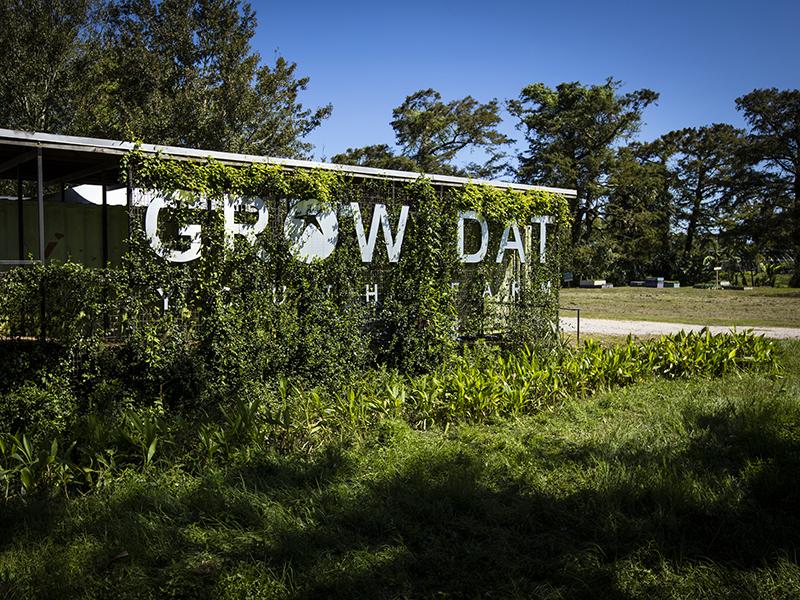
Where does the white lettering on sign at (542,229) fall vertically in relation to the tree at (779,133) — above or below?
below

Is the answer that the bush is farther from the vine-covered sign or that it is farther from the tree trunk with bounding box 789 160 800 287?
the tree trunk with bounding box 789 160 800 287

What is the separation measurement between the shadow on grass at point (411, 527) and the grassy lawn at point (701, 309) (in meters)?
12.5

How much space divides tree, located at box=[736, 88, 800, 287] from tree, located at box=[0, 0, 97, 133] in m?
32.9

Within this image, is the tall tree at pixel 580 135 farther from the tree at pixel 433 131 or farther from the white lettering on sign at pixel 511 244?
the white lettering on sign at pixel 511 244

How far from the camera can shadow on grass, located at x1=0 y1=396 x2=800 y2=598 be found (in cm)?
→ 316

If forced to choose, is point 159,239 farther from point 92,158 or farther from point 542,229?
point 542,229

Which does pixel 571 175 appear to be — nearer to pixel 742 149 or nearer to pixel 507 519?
pixel 742 149

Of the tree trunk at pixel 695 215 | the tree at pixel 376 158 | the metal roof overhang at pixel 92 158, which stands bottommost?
the metal roof overhang at pixel 92 158

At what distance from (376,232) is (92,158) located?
3.62 metres

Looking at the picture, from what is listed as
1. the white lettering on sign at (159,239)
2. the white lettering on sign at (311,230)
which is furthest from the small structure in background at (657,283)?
the white lettering on sign at (159,239)

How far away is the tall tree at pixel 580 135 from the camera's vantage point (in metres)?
37.3

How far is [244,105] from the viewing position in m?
22.5

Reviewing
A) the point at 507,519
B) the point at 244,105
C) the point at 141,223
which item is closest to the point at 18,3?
the point at 244,105

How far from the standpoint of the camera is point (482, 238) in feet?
31.6
